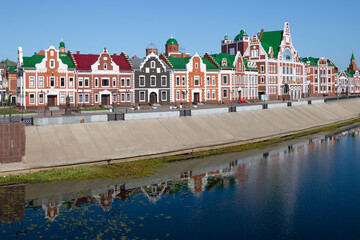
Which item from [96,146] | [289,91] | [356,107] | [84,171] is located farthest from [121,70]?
[356,107]

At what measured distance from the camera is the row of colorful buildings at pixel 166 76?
69500 millimetres

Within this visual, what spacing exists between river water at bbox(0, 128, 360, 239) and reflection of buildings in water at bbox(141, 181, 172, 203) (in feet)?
0.23

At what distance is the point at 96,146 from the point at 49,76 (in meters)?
33.0

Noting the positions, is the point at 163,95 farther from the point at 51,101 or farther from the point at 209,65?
the point at 51,101

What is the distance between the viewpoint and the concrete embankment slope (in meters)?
38.1

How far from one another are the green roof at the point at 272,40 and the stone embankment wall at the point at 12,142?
2992 inches

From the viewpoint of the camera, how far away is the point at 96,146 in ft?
134

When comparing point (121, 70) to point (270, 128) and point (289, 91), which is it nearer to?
point (270, 128)

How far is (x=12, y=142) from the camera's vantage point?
37125 millimetres

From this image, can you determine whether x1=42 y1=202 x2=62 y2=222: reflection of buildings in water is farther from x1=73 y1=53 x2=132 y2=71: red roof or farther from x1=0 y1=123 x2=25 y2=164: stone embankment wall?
x1=73 y1=53 x2=132 y2=71: red roof

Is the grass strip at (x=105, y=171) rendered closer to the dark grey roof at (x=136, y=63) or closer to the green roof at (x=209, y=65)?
the dark grey roof at (x=136, y=63)

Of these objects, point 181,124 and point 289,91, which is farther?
point 289,91

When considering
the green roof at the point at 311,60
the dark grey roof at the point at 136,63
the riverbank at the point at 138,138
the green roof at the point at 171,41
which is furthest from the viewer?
the green roof at the point at 311,60

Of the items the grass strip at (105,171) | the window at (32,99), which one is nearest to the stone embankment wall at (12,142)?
the grass strip at (105,171)
